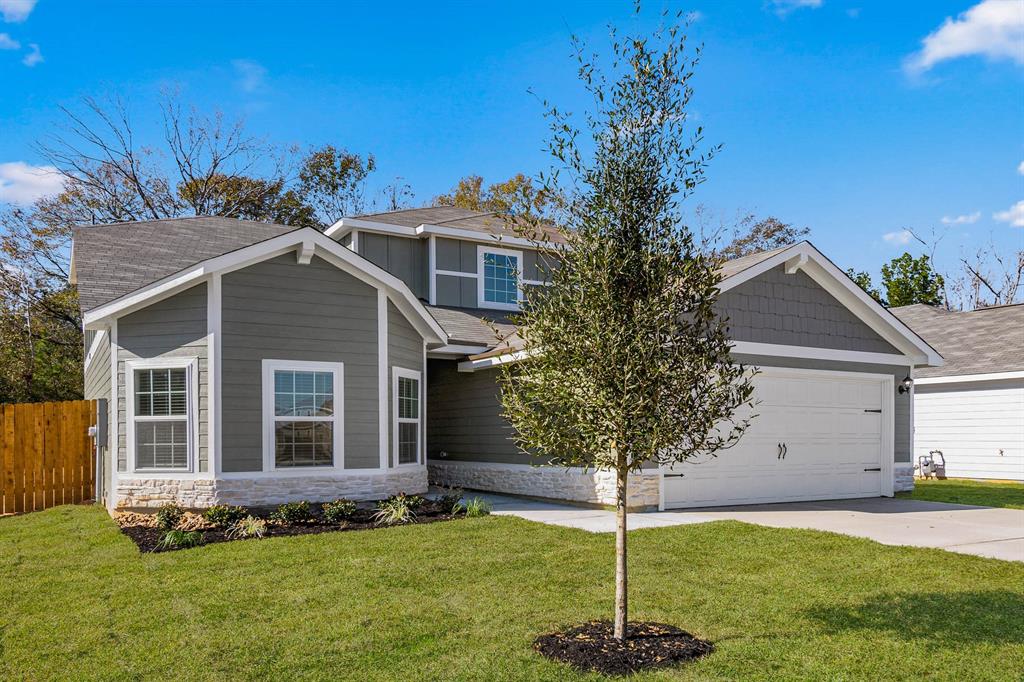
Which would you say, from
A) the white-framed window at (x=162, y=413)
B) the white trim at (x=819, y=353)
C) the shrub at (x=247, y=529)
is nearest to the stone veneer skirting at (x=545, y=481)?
the white trim at (x=819, y=353)

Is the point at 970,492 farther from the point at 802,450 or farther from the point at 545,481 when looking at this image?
the point at 545,481

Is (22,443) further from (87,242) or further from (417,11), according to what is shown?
(417,11)

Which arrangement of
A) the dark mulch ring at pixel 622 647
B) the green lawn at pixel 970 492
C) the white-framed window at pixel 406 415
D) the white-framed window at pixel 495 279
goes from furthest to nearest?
the white-framed window at pixel 495 279 < the green lawn at pixel 970 492 < the white-framed window at pixel 406 415 < the dark mulch ring at pixel 622 647

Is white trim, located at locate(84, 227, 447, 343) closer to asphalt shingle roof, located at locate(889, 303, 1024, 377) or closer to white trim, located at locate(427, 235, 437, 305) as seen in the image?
white trim, located at locate(427, 235, 437, 305)

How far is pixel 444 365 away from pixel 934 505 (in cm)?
909

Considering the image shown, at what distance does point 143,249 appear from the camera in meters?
16.0

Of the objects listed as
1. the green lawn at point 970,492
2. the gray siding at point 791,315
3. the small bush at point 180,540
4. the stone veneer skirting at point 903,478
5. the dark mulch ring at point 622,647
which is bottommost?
Result: the green lawn at point 970,492

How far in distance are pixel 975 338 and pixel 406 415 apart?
16262 millimetres

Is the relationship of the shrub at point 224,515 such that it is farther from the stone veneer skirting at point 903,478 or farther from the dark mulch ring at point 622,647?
the stone veneer skirting at point 903,478

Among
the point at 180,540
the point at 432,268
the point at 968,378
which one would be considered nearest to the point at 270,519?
the point at 180,540

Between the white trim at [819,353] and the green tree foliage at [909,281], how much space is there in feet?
74.6

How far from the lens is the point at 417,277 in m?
18.1

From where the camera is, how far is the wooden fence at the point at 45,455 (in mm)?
14164

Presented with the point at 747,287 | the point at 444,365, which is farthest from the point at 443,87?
the point at 747,287
